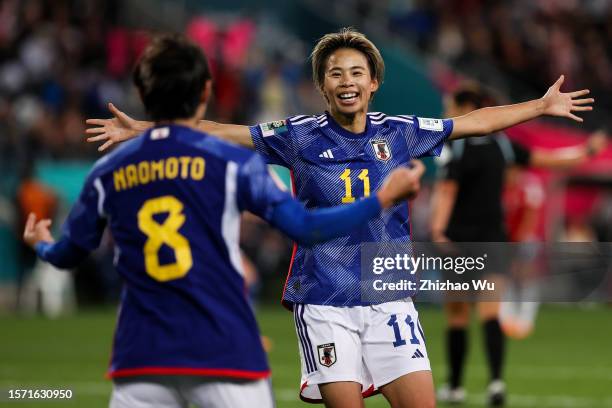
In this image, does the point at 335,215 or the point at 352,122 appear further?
the point at 352,122

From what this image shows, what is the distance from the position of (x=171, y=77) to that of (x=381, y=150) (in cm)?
193

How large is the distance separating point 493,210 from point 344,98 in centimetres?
516

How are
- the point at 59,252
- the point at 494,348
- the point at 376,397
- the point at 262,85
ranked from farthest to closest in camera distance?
1. the point at 262,85
2. the point at 376,397
3. the point at 494,348
4. the point at 59,252

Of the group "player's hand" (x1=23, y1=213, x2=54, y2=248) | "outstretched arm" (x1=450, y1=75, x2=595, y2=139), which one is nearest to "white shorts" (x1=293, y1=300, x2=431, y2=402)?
"outstretched arm" (x1=450, y1=75, x2=595, y2=139)

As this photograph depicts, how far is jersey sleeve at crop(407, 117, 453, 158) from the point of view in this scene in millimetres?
6332

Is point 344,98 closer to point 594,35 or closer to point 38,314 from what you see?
point 38,314

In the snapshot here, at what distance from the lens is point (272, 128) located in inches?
250

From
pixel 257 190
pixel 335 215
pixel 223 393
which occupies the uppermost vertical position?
pixel 257 190

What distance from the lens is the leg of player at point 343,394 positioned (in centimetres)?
595

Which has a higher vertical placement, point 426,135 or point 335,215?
point 426,135

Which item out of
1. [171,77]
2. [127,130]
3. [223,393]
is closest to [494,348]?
[127,130]

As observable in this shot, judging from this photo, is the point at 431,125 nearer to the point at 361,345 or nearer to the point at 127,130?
the point at 361,345

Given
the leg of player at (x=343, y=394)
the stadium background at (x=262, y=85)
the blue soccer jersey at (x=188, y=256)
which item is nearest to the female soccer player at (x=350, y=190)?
the leg of player at (x=343, y=394)

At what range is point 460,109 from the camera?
10.5m
